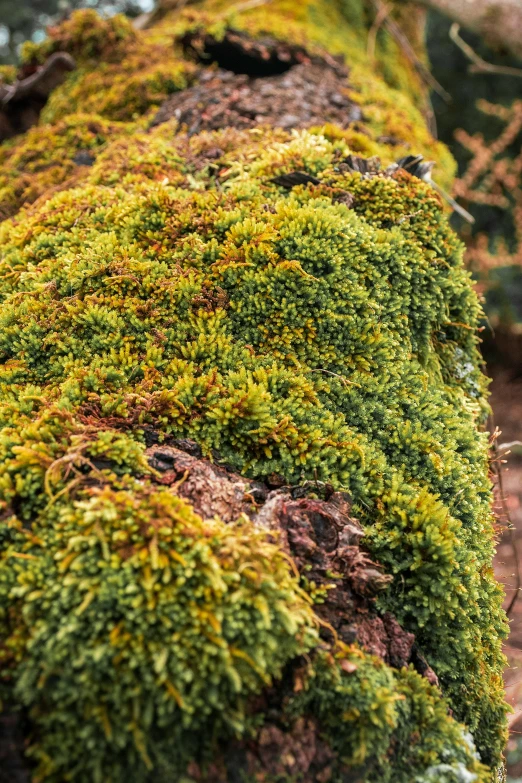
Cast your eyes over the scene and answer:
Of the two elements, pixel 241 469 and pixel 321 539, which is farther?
pixel 241 469

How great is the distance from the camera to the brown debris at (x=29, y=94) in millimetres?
4703

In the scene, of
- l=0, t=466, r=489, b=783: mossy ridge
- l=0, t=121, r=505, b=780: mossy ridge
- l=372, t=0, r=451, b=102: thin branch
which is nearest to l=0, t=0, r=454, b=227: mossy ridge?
l=372, t=0, r=451, b=102: thin branch

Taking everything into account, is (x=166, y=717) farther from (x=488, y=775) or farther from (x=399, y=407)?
(x=399, y=407)

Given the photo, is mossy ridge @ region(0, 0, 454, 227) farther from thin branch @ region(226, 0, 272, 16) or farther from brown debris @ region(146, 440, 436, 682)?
brown debris @ region(146, 440, 436, 682)

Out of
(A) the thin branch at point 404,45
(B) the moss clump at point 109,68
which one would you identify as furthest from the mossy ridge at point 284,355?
(A) the thin branch at point 404,45

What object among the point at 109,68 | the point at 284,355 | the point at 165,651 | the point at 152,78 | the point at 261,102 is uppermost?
the point at 261,102

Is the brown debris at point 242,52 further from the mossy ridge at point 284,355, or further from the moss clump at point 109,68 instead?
the mossy ridge at point 284,355

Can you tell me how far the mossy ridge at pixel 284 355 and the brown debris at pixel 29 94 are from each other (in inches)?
80.7

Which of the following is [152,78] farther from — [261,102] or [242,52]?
[261,102]

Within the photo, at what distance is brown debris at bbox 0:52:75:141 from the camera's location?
15.4ft

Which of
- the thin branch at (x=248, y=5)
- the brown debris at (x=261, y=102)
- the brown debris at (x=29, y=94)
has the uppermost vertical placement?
the thin branch at (x=248, y=5)

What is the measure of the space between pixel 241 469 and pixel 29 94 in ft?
13.8

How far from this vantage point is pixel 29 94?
4.80 m

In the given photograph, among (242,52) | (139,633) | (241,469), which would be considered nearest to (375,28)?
(242,52)
